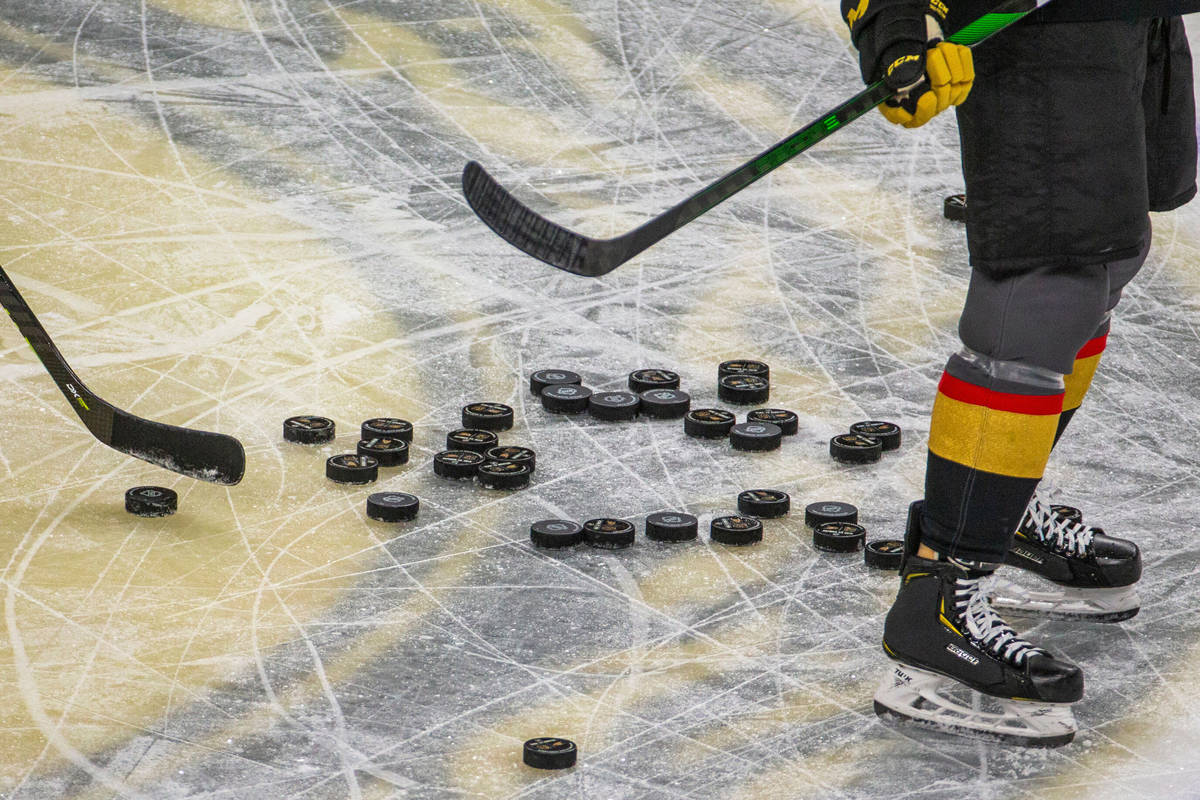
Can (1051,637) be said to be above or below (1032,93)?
below

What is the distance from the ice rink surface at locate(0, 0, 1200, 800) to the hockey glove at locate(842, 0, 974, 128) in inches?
28.0

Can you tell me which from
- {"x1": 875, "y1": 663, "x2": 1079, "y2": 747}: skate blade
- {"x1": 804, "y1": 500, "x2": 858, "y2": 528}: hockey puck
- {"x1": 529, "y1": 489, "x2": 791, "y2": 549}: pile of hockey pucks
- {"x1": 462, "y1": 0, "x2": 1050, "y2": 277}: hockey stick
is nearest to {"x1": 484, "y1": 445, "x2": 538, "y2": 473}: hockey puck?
{"x1": 529, "y1": 489, "x2": 791, "y2": 549}: pile of hockey pucks

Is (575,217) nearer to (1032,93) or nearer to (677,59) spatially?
(677,59)

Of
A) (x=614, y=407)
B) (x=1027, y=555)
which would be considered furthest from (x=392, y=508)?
(x=1027, y=555)

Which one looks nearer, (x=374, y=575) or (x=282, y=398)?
(x=374, y=575)

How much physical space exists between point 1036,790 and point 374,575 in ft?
3.30

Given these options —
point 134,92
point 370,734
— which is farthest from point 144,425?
point 134,92

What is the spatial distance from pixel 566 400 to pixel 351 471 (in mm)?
526

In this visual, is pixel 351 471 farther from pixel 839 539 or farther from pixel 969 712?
pixel 969 712

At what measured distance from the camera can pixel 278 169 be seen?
13.7ft

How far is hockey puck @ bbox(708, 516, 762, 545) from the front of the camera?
2523mm

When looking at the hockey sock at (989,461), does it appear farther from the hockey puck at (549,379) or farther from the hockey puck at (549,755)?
the hockey puck at (549,379)

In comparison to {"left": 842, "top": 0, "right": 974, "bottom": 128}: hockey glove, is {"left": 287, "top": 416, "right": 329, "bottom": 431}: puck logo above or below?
below

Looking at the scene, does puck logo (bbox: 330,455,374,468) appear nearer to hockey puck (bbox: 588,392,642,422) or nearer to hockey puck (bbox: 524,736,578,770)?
hockey puck (bbox: 588,392,642,422)
